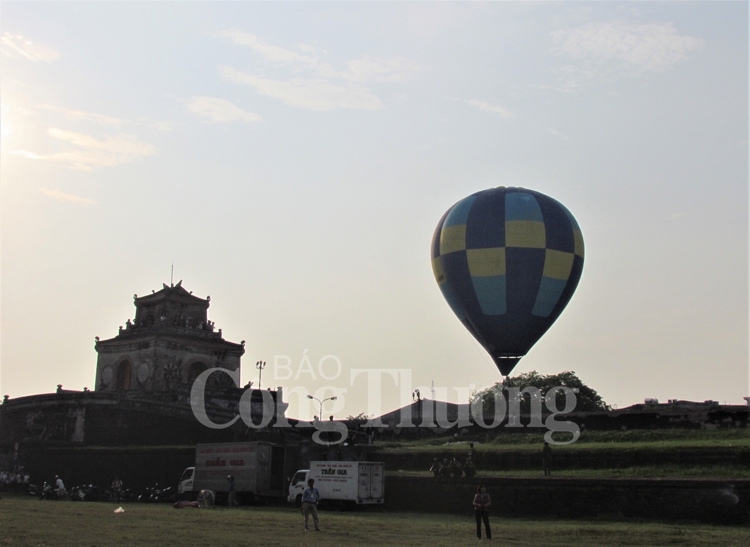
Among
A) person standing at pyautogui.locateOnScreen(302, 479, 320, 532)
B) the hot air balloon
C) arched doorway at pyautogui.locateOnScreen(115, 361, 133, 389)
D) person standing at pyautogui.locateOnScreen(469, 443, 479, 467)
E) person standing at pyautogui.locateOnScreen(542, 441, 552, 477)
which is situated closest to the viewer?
person standing at pyautogui.locateOnScreen(302, 479, 320, 532)

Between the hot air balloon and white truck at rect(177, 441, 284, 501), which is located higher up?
the hot air balloon

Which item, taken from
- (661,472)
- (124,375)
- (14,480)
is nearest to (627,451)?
(661,472)

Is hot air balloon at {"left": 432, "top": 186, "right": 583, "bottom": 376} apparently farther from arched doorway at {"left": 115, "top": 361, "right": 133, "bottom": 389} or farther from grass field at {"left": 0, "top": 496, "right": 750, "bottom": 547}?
arched doorway at {"left": 115, "top": 361, "right": 133, "bottom": 389}

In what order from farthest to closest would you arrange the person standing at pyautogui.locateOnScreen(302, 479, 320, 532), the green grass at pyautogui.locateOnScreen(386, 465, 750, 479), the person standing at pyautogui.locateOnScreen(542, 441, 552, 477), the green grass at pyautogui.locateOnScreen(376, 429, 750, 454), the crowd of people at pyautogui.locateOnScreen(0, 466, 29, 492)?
the crowd of people at pyautogui.locateOnScreen(0, 466, 29, 492)
the green grass at pyautogui.locateOnScreen(376, 429, 750, 454)
the person standing at pyautogui.locateOnScreen(542, 441, 552, 477)
the green grass at pyautogui.locateOnScreen(386, 465, 750, 479)
the person standing at pyautogui.locateOnScreen(302, 479, 320, 532)

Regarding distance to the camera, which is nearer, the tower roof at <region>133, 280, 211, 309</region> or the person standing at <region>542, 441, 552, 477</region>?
the person standing at <region>542, 441, 552, 477</region>

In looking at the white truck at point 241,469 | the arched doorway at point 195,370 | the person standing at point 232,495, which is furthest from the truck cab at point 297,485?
the arched doorway at point 195,370

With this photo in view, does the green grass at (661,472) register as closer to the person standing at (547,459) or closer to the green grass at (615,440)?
the person standing at (547,459)

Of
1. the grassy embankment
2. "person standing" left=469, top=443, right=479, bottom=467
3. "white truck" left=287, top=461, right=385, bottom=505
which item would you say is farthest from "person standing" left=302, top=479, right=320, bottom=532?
"person standing" left=469, top=443, right=479, bottom=467

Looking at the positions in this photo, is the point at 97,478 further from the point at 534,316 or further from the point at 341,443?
the point at 534,316

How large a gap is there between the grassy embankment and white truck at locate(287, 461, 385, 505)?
212 inches

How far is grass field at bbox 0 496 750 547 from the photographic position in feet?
65.4

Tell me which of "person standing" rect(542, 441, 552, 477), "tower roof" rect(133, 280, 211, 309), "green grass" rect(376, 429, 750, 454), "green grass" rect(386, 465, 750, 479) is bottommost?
"green grass" rect(386, 465, 750, 479)

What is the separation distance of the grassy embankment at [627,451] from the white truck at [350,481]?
538 cm

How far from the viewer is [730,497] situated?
26.0 metres
